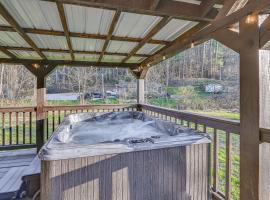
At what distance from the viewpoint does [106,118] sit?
4.75 meters

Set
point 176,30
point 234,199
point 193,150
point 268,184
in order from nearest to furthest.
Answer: point 268,184 → point 193,150 → point 234,199 → point 176,30

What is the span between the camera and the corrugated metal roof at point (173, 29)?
2857mm

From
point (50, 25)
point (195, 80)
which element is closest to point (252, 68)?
point (50, 25)

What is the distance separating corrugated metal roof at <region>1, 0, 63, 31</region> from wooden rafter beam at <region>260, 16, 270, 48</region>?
2.17 m

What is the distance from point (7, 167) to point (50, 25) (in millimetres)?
2700

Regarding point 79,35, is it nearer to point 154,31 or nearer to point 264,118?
point 154,31

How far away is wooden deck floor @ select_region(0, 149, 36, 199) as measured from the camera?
275 cm

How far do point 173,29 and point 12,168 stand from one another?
372 cm

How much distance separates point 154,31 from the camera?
10.3 ft

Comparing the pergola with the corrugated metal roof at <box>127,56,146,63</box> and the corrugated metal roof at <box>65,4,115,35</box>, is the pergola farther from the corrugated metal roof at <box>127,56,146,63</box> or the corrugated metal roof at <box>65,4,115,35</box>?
the corrugated metal roof at <box>127,56,146,63</box>

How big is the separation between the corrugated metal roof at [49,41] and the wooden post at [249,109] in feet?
9.61

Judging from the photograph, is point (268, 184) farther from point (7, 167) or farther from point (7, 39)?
point (7, 39)

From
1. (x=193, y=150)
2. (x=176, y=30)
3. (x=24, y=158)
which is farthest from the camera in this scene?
(x=24, y=158)

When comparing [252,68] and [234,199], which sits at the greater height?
[252,68]
